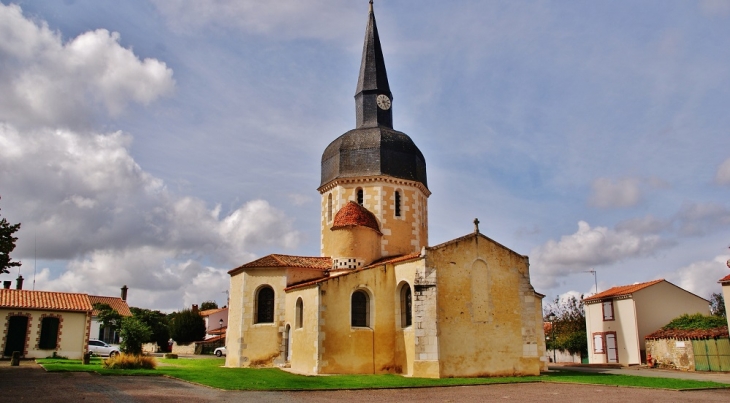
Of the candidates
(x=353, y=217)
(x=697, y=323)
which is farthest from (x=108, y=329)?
(x=697, y=323)

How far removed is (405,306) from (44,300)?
2329 cm

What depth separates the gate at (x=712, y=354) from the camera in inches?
1139

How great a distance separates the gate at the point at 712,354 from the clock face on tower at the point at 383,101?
2064 centimetres

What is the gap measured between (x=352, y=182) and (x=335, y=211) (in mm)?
1775

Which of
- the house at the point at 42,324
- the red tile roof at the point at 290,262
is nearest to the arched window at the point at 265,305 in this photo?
the red tile roof at the point at 290,262

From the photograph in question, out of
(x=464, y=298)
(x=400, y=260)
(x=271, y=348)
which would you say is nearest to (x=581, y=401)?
(x=464, y=298)

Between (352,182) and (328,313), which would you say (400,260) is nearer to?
(328,313)

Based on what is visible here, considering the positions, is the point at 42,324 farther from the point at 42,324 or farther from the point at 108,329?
the point at 108,329

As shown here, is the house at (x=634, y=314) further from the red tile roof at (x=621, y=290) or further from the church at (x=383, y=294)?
the church at (x=383, y=294)

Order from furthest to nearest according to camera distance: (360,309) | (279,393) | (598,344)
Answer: (598,344)
(360,309)
(279,393)

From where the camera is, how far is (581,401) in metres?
15.1

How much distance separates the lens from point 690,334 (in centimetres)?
3083

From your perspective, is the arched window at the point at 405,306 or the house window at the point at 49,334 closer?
the arched window at the point at 405,306

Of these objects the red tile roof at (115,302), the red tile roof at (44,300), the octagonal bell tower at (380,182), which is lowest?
the red tile roof at (44,300)
